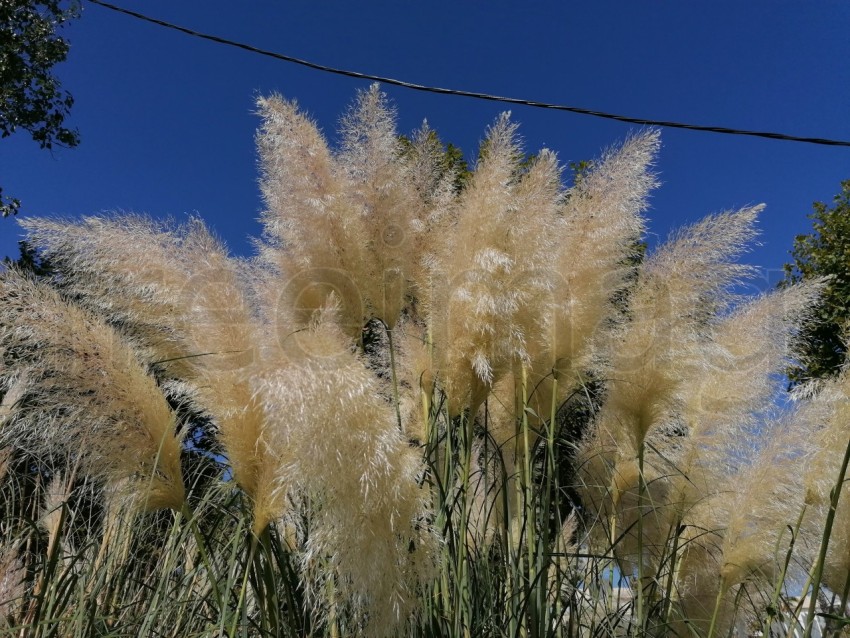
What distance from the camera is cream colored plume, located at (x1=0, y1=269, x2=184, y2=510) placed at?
66.3 inches

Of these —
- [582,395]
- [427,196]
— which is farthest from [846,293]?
[427,196]

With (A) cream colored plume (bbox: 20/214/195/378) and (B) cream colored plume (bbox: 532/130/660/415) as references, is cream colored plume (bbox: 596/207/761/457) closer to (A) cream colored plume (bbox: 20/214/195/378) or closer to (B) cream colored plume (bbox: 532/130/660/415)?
(B) cream colored plume (bbox: 532/130/660/415)

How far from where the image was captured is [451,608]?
192cm

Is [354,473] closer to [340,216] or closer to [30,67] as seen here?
[340,216]

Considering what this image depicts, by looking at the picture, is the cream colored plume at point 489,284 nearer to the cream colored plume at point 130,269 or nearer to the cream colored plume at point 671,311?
the cream colored plume at point 671,311

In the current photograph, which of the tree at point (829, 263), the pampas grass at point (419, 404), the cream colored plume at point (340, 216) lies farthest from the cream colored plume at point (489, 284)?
the tree at point (829, 263)

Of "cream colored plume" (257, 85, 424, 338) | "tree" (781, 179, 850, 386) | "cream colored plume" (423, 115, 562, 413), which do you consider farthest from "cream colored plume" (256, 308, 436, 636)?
"tree" (781, 179, 850, 386)

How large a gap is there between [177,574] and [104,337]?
1465mm

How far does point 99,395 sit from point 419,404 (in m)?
1.23

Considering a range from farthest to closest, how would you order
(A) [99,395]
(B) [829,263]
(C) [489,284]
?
(B) [829,263]
(C) [489,284]
(A) [99,395]

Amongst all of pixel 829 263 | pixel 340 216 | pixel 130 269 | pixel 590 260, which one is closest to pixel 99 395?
pixel 130 269

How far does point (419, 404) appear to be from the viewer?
2598mm

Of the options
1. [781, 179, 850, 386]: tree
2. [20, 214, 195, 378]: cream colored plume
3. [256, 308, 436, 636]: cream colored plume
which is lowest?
[256, 308, 436, 636]: cream colored plume

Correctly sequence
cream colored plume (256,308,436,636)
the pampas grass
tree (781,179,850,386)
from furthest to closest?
tree (781,179,850,386)
the pampas grass
cream colored plume (256,308,436,636)
